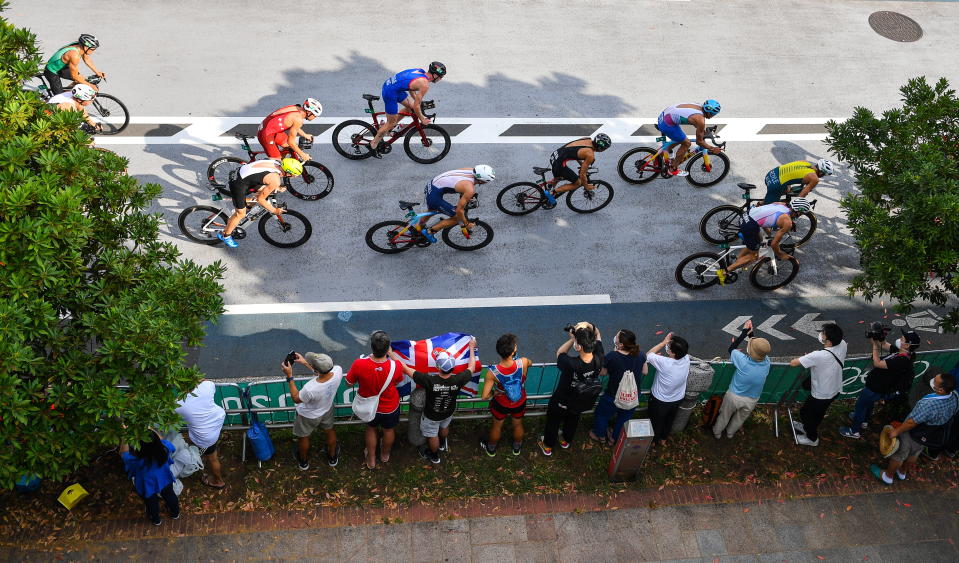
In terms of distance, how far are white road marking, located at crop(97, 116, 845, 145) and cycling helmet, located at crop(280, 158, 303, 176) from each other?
2557 mm

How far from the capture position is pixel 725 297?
11531mm

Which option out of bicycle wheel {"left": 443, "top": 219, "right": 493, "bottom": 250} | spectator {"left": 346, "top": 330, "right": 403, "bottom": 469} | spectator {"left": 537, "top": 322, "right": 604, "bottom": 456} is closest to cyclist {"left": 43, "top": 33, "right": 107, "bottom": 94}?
bicycle wheel {"left": 443, "top": 219, "right": 493, "bottom": 250}

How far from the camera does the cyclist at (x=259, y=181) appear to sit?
420 inches

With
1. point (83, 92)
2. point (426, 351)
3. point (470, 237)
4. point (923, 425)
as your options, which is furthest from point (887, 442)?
point (83, 92)

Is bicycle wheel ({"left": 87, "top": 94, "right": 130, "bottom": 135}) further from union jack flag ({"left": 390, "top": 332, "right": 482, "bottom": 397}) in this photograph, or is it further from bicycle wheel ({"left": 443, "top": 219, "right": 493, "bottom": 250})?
union jack flag ({"left": 390, "top": 332, "right": 482, "bottom": 397})

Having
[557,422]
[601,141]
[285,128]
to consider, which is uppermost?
[285,128]

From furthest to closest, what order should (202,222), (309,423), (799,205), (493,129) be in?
(493,129) → (202,222) → (799,205) → (309,423)

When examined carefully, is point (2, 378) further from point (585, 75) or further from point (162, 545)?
point (585, 75)

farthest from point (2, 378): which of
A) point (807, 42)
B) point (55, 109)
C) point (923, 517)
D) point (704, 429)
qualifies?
point (807, 42)

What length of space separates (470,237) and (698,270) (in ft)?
12.1

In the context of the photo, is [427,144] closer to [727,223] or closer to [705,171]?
[705,171]

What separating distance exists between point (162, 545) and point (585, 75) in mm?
11996

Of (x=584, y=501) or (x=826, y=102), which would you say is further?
(x=826, y=102)

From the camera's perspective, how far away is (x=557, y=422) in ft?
28.5
